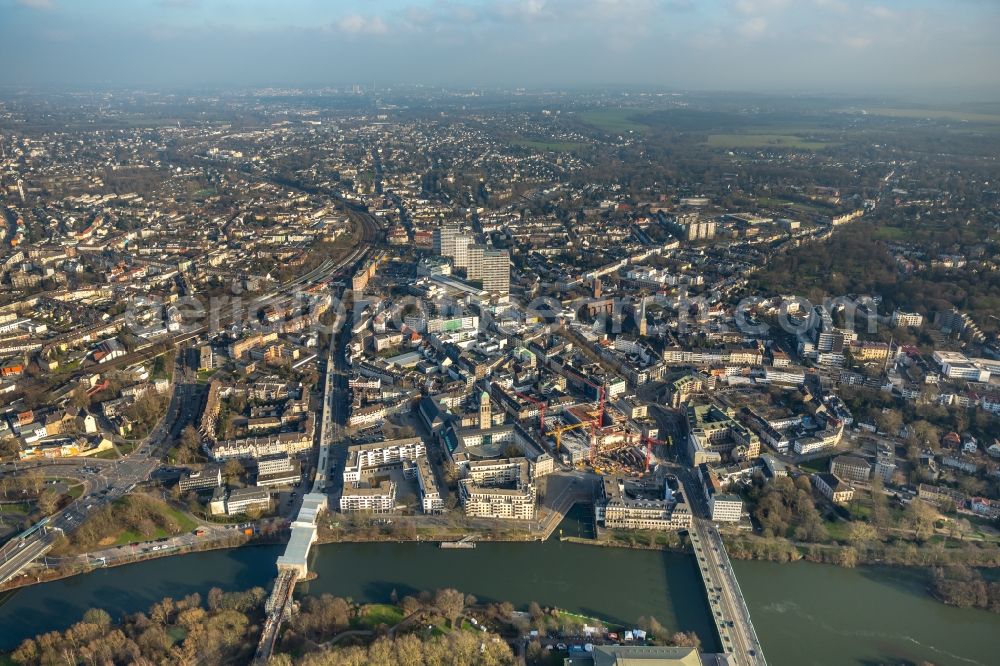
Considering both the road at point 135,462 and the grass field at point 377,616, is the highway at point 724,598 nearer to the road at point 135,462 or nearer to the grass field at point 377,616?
the grass field at point 377,616

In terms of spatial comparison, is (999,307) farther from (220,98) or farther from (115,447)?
(220,98)

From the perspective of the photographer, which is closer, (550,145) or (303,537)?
(303,537)

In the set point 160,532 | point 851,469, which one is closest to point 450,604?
point 160,532

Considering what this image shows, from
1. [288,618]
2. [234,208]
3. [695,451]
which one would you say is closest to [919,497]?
[695,451]

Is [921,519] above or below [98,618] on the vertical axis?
above

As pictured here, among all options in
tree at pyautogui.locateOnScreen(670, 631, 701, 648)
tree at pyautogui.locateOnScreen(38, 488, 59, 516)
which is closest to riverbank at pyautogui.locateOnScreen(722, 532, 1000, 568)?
tree at pyautogui.locateOnScreen(670, 631, 701, 648)

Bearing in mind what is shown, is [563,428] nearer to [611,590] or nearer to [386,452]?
[386,452]

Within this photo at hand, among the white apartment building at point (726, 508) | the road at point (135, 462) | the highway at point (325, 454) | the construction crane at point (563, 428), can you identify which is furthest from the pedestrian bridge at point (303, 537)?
the white apartment building at point (726, 508)
